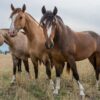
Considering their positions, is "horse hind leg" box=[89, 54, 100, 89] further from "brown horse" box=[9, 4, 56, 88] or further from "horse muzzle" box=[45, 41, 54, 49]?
"horse muzzle" box=[45, 41, 54, 49]

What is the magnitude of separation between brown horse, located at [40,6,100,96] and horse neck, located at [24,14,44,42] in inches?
42.7

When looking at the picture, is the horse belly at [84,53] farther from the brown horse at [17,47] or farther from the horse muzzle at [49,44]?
the brown horse at [17,47]

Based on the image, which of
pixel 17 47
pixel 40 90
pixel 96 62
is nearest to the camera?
pixel 40 90

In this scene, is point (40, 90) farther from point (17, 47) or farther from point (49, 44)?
point (17, 47)

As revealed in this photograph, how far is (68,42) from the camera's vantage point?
32.3ft

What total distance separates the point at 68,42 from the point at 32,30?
1.43 m

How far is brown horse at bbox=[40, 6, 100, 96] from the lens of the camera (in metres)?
9.02

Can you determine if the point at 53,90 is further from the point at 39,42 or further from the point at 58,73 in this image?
the point at 39,42

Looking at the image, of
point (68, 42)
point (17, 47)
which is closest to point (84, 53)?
point (68, 42)

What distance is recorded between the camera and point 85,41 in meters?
10.8

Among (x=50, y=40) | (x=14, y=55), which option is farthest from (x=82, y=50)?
(x=14, y=55)

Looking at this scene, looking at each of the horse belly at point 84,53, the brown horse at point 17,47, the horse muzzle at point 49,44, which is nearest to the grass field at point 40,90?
the brown horse at point 17,47

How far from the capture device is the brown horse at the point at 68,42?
9.02m

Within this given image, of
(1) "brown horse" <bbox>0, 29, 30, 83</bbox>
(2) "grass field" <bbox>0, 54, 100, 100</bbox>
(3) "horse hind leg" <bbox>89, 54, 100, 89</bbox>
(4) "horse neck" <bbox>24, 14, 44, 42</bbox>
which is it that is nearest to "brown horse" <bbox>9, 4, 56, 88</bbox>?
(4) "horse neck" <bbox>24, 14, 44, 42</bbox>
